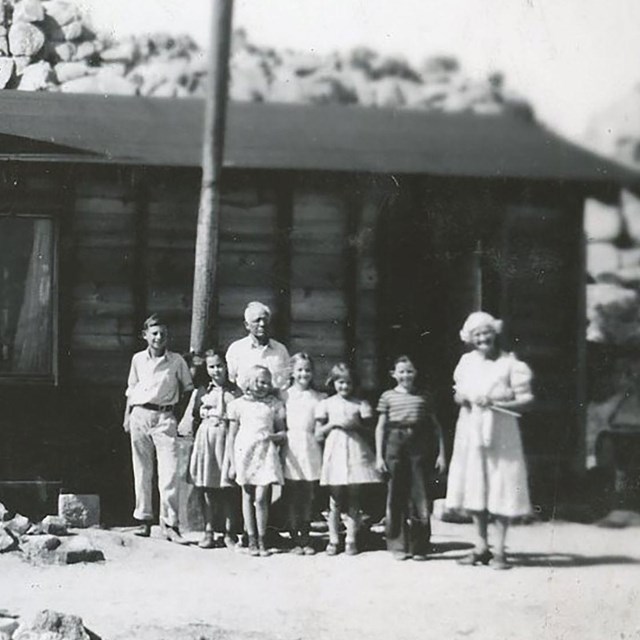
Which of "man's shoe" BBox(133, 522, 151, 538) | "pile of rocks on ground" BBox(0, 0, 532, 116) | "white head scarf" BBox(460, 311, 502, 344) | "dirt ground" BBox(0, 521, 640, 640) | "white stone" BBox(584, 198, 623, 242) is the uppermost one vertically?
"pile of rocks on ground" BBox(0, 0, 532, 116)

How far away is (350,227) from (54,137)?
1.48 meters

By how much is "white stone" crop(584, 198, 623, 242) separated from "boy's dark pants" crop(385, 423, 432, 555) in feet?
4.41

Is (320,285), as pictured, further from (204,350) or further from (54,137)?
(54,137)

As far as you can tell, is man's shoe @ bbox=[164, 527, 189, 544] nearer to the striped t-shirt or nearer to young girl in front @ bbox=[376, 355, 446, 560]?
young girl in front @ bbox=[376, 355, 446, 560]

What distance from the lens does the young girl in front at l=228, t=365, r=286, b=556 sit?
4.87 m

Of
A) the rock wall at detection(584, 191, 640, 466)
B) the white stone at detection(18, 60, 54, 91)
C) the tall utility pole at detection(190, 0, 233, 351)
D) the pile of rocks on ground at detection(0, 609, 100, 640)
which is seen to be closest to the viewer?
the pile of rocks on ground at detection(0, 609, 100, 640)

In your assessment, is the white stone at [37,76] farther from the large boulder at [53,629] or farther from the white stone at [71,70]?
the large boulder at [53,629]

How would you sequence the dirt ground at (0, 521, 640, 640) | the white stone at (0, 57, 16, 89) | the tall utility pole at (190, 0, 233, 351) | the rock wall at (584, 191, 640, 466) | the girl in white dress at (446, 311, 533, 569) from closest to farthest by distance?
the dirt ground at (0, 521, 640, 640) < the girl in white dress at (446, 311, 533, 569) < the tall utility pole at (190, 0, 233, 351) < the rock wall at (584, 191, 640, 466) < the white stone at (0, 57, 16, 89)

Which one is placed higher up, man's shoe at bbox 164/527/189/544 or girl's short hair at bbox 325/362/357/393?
girl's short hair at bbox 325/362/357/393

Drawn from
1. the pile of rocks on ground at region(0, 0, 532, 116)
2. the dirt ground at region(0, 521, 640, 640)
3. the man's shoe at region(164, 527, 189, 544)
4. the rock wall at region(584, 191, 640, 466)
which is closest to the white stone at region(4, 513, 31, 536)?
the dirt ground at region(0, 521, 640, 640)

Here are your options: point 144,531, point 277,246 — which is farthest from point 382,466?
point 277,246

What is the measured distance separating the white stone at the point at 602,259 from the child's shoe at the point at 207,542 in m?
2.19

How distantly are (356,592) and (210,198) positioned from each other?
1960mm

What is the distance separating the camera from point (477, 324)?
487cm
